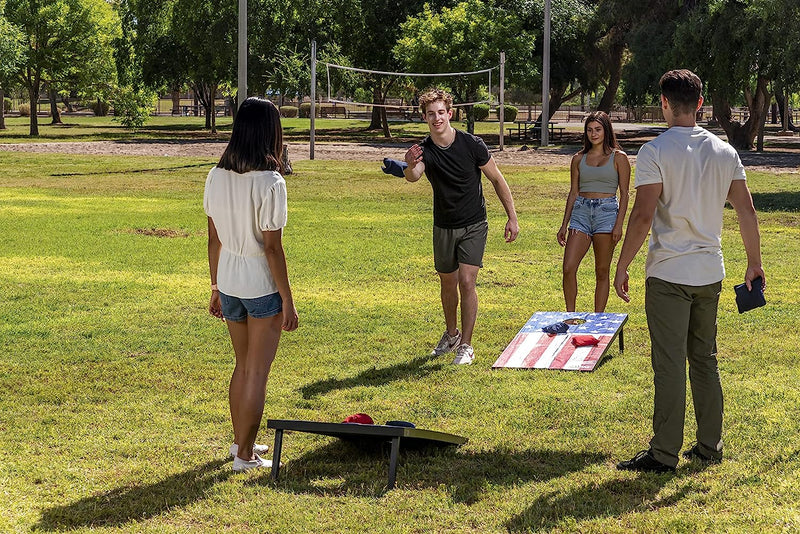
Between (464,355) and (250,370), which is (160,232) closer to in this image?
(464,355)

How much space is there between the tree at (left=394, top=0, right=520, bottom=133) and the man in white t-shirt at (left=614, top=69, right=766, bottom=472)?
3987cm

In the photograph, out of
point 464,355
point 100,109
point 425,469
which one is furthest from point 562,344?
point 100,109

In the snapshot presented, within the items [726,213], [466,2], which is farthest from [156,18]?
[726,213]

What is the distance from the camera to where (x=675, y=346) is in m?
5.57

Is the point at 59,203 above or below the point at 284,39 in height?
below

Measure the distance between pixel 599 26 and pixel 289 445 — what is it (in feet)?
142

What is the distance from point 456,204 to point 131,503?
3746 millimetres

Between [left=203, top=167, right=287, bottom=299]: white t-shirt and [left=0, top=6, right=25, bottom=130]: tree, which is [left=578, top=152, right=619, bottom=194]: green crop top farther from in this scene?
[left=0, top=6, right=25, bottom=130]: tree

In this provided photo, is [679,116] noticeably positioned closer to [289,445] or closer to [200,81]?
[289,445]

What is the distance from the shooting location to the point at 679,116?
5523mm

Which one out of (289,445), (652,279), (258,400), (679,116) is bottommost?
(289,445)

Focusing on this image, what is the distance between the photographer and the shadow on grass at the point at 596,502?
498cm

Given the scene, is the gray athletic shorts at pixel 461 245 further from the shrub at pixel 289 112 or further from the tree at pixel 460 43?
the shrub at pixel 289 112

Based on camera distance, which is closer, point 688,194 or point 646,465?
point 688,194
